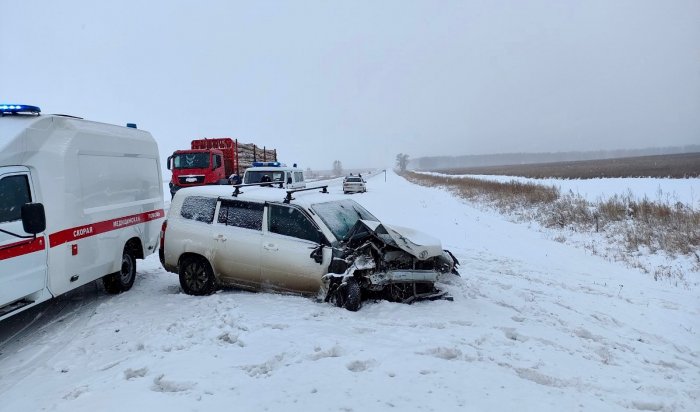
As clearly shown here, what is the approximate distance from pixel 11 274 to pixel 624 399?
6.52 meters

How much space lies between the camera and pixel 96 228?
6340 mm

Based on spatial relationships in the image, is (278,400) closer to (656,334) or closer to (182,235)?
(182,235)

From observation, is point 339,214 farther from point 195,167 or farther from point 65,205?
point 195,167

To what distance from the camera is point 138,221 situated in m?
7.71

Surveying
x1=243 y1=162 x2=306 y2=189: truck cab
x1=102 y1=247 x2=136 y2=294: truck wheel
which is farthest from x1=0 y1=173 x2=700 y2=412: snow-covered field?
x1=243 y1=162 x2=306 y2=189: truck cab

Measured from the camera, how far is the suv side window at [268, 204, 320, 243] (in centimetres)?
628

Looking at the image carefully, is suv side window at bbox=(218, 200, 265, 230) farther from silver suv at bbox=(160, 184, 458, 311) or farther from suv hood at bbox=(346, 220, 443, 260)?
suv hood at bbox=(346, 220, 443, 260)

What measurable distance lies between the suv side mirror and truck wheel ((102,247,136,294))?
7.70 ft

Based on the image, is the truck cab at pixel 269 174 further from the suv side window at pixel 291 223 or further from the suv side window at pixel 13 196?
the suv side window at pixel 13 196

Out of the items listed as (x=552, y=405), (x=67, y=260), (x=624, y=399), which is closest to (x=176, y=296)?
(x=67, y=260)

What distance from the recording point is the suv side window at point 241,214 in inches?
261

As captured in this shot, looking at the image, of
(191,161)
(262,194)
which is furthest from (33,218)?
(191,161)

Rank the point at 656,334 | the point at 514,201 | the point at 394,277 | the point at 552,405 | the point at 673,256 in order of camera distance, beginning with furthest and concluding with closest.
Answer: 1. the point at 514,201
2. the point at 673,256
3. the point at 394,277
4. the point at 656,334
5. the point at 552,405

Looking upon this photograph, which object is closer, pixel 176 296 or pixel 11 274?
pixel 11 274
